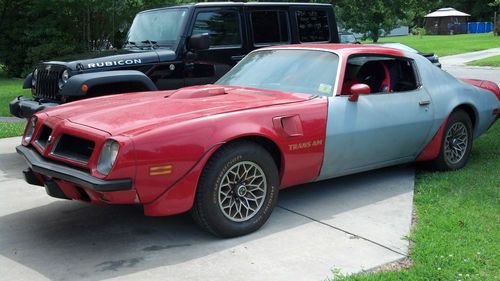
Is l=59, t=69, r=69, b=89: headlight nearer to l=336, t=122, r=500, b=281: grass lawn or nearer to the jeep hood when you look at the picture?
the jeep hood

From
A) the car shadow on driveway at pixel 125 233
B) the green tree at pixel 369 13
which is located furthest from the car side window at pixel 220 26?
the green tree at pixel 369 13

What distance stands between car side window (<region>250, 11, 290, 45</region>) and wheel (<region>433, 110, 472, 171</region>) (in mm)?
2819

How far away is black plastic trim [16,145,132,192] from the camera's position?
3.75m

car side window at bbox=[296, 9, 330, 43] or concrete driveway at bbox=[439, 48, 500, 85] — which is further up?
car side window at bbox=[296, 9, 330, 43]

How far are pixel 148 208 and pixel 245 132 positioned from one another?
0.91m

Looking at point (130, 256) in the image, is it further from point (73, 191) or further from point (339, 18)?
point (339, 18)

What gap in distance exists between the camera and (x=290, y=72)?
5488 millimetres

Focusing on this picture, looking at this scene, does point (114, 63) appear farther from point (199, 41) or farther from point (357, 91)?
point (357, 91)

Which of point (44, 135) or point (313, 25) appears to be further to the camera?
point (313, 25)

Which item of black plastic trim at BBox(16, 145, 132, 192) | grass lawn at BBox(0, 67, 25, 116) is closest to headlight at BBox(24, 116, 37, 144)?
black plastic trim at BBox(16, 145, 132, 192)

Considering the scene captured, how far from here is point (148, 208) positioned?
13.1ft

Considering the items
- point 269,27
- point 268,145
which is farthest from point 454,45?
point 268,145

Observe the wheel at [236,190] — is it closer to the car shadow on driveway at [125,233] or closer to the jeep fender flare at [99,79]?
the car shadow on driveway at [125,233]

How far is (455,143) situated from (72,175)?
13.7 feet
